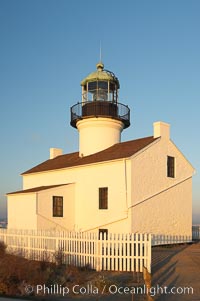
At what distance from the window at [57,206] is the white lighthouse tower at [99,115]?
4218 millimetres

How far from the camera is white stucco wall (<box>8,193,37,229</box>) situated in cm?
1969

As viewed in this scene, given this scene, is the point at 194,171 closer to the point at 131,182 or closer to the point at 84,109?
the point at 131,182

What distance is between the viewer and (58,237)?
517 inches

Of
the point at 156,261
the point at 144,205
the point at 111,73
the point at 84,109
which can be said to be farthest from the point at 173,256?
the point at 111,73

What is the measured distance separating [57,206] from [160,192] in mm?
5782

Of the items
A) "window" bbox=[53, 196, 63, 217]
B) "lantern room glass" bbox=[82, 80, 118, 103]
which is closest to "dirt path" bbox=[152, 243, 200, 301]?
"window" bbox=[53, 196, 63, 217]

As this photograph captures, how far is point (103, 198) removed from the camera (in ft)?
65.3

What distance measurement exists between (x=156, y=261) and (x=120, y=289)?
192 inches

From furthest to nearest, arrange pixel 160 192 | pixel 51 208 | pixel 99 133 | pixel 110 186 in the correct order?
1. pixel 99 133
2. pixel 51 208
3. pixel 160 192
4. pixel 110 186

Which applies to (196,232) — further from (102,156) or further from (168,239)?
(102,156)

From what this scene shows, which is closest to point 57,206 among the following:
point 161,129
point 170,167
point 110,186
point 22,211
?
point 22,211

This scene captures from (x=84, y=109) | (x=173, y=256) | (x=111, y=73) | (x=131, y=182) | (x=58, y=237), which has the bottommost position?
(x=173, y=256)

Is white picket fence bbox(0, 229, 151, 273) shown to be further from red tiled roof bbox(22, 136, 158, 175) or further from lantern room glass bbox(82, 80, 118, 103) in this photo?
lantern room glass bbox(82, 80, 118, 103)

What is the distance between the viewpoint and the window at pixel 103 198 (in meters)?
19.7
